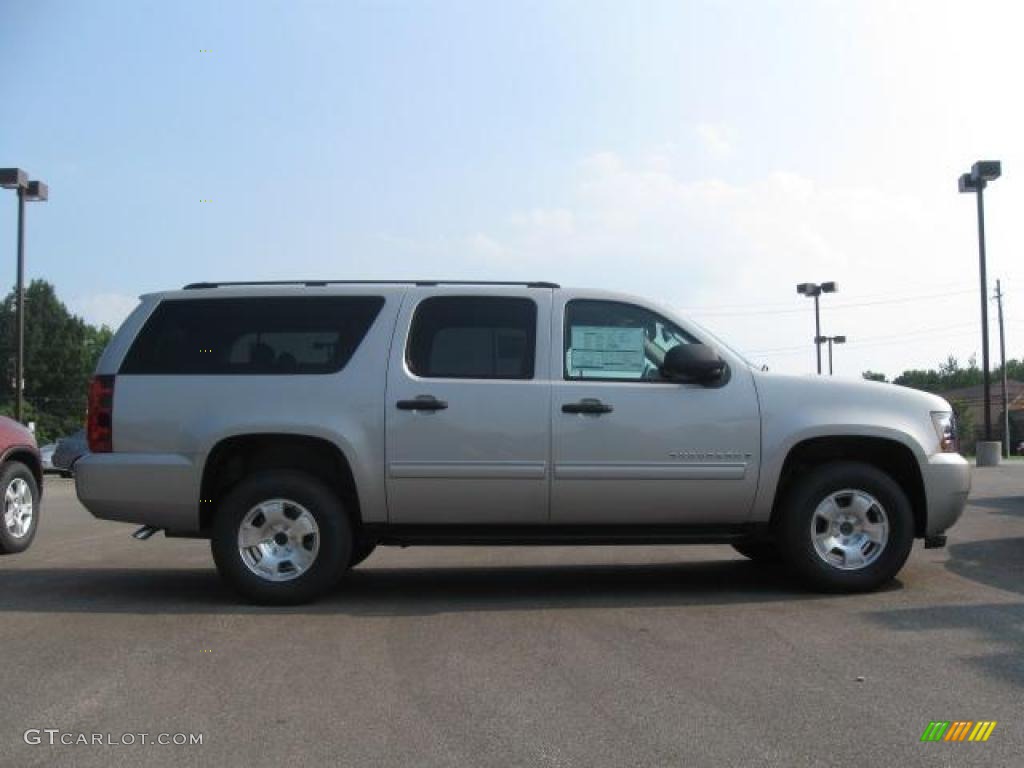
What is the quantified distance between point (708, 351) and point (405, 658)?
269 cm

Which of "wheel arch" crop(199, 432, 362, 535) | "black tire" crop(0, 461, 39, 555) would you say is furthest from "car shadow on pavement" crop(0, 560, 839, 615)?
"black tire" crop(0, 461, 39, 555)

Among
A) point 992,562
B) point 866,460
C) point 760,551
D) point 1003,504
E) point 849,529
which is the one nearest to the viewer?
point 849,529

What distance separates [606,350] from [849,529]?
6.48ft

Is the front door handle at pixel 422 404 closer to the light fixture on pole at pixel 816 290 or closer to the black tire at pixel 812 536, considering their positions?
the black tire at pixel 812 536

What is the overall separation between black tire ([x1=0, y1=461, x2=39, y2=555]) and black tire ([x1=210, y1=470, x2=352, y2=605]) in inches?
136

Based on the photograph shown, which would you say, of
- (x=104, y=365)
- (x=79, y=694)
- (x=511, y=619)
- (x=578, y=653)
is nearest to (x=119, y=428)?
(x=104, y=365)

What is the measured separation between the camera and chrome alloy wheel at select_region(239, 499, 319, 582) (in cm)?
621

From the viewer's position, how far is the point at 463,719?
4094 mm

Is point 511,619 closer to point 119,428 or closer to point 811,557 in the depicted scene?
point 811,557

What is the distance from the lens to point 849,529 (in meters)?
6.42

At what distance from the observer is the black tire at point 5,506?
28.1 ft

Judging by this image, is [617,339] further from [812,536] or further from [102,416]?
[102,416]

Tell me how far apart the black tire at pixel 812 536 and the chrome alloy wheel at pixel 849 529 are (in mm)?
21

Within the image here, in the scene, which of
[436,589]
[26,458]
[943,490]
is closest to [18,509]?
[26,458]
